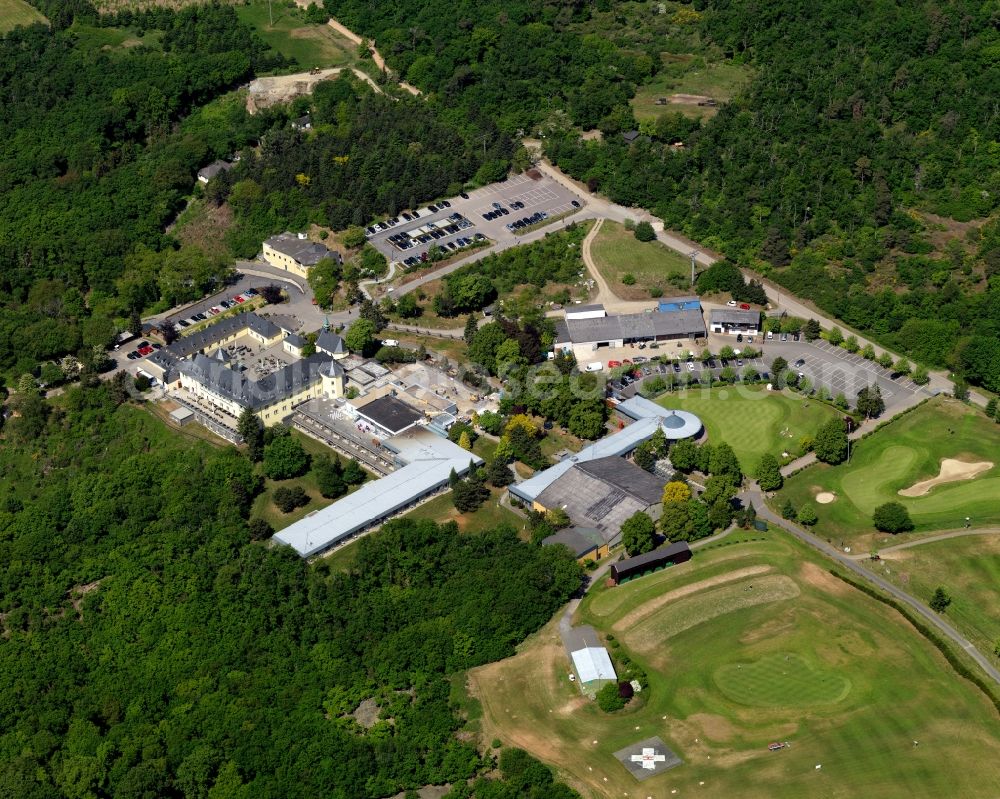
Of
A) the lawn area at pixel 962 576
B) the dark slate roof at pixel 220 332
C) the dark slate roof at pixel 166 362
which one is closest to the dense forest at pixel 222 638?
the dark slate roof at pixel 166 362

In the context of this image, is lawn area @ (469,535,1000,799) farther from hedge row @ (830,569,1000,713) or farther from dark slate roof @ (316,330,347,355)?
dark slate roof @ (316,330,347,355)

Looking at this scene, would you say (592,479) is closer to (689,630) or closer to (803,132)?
(689,630)

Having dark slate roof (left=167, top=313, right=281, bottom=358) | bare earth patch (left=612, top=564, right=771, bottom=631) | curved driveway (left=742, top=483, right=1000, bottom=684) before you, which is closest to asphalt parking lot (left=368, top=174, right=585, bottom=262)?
dark slate roof (left=167, top=313, right=281, bottom=358)

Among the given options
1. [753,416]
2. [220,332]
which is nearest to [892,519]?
[753,416]

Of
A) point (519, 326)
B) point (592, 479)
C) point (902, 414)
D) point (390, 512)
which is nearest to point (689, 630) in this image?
point (592, 479)

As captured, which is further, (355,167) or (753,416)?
(355,167)

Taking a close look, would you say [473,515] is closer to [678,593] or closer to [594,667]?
[678,593]
